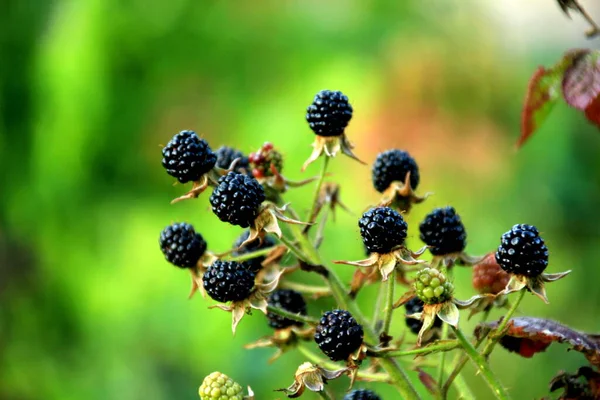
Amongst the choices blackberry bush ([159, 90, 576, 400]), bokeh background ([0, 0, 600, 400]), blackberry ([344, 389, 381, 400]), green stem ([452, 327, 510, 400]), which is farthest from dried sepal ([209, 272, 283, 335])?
bokeh background ([0, 0, 600, 400])

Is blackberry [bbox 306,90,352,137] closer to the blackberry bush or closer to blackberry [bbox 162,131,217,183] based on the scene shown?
the blackberry bush

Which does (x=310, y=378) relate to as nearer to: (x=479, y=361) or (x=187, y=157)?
(x=479, y=361)

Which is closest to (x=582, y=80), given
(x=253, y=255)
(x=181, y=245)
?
(x=253, y=255)

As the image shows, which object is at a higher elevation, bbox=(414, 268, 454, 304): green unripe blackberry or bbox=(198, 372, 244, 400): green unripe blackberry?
bbox=(414, 268, 454, 304): green unripe blackberry

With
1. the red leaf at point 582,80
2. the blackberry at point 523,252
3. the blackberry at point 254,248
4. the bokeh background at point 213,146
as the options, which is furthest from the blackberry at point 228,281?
the bokeh background at point 213,146

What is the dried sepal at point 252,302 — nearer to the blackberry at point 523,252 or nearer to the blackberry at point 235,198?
the blackberry at point 235,198

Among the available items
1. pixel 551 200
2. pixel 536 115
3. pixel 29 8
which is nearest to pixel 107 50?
pixel 29 8

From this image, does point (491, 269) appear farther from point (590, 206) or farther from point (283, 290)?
point (590, 206)
